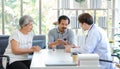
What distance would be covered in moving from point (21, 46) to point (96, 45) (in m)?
1.04

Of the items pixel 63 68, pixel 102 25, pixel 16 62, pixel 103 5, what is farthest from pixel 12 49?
pixel 103 5

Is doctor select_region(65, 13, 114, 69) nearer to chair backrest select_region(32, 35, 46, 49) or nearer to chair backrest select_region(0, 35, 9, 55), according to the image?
chair backrest select_region(32, 35, 46, 49)

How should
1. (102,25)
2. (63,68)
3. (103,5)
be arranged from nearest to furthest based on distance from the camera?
(63,68), (102,25), (103,5)

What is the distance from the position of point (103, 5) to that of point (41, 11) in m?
1.38

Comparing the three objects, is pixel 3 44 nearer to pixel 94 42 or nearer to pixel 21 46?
pixel 21 46

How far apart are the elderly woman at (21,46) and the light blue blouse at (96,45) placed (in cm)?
67

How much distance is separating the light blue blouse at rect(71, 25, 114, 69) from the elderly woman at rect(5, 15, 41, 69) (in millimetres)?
666

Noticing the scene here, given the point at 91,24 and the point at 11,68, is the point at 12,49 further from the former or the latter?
the point at 91,24

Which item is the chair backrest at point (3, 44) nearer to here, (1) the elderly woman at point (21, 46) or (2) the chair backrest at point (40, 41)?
(2) the chair backrest at point (40, 41)

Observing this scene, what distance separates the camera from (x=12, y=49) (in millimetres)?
3475

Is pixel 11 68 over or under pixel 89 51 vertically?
under

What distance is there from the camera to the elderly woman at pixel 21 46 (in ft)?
11.3

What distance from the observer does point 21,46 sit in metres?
3.62

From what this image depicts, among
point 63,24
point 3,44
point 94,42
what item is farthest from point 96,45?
point 3,44
